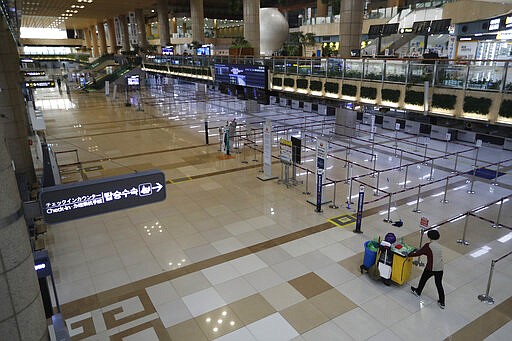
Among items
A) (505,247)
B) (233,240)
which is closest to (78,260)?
(233,240)

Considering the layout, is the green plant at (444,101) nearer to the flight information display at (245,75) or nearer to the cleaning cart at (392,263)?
the cleaning cart at (392,263)

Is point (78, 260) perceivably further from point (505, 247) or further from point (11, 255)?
point (505, 247)

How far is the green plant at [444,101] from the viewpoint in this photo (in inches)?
468

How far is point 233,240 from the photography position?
9.52 meters

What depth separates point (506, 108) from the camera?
415 inches

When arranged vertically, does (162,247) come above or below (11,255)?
below

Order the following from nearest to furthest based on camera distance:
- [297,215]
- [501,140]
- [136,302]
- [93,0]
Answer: [136,302] < [297,215] < [501,140] < [93,0]

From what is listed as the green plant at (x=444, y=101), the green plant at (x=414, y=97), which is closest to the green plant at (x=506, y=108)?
the green plant at (x=444, y=101)

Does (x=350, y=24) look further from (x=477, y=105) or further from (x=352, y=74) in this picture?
(x=477, y=105)

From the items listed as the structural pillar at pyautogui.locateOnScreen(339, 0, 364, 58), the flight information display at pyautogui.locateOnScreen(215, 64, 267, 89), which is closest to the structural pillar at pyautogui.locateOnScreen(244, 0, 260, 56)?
the flight information display at pyautogui.locateOnScreen(215, 64, 267, 89)

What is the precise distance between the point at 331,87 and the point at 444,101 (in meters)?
5.19

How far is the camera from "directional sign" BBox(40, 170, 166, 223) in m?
4.48

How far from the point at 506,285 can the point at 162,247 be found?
783 centimetres

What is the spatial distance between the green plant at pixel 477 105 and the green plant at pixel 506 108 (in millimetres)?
406
